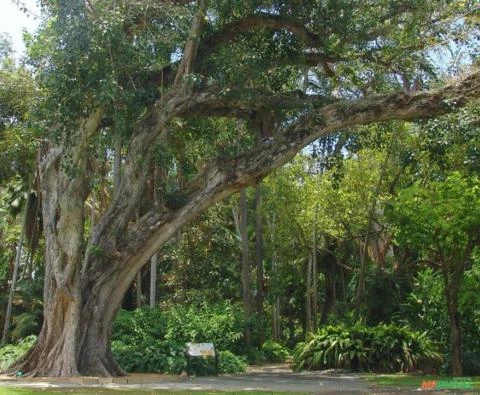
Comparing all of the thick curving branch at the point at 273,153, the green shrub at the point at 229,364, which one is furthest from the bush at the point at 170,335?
the thick curving branch at the point at 273,153

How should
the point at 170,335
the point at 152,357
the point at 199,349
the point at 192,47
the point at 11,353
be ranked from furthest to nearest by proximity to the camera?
the point at 170,335
the point at 11,353
the point at 152,357
the point at 199,349
the point at 192,47

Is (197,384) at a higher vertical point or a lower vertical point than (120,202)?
lower

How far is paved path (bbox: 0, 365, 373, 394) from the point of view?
45.1 feet

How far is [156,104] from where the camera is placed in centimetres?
1688

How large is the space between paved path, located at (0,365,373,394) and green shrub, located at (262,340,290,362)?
10.6m

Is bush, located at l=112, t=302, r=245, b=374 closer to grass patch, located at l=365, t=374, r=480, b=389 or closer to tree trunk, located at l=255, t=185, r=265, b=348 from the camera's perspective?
tree trunk, located at l=255, t=185, r=265, b=348

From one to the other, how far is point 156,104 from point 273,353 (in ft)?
49.8

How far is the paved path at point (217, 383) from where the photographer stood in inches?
541

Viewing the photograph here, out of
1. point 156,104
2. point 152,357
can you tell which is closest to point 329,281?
point 152,357

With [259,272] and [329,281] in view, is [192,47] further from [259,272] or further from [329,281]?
[329,281]

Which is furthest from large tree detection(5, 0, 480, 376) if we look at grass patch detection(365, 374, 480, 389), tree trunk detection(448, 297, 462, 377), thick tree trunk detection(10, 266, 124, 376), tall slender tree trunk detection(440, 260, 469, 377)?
grass patch detection(365, 374, 480, 389)

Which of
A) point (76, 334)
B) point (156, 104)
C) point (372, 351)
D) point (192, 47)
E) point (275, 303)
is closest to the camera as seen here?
point (76, 334)

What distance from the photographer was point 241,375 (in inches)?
742

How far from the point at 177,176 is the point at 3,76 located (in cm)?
710
